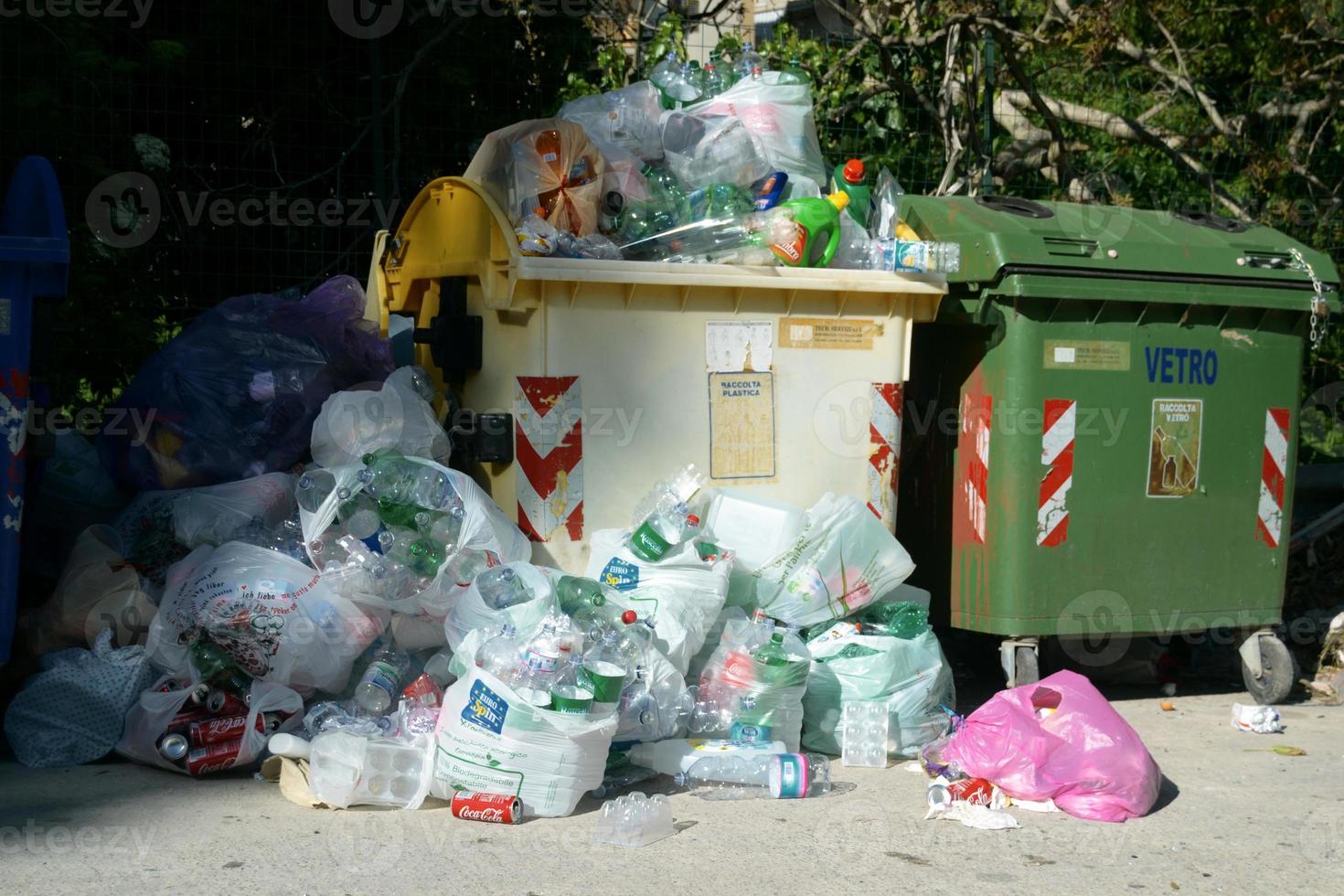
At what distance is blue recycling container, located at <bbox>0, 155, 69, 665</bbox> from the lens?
345cm

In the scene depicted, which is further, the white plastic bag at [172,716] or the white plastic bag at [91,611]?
the white plastic bag at [91,611]

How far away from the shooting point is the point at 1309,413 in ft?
24.9

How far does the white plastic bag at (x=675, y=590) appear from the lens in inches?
148

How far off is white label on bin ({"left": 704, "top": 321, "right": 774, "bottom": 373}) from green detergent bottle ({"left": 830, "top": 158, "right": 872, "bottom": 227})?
0.59m

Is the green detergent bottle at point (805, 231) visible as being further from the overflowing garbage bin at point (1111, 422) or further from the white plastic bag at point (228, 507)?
the white plastic bag at point (228, 507)

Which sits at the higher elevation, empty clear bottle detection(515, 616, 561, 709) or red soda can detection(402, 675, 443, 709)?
empty clear bottle detection(515, 616, 561, 709)

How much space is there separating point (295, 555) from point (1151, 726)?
2.83 metres

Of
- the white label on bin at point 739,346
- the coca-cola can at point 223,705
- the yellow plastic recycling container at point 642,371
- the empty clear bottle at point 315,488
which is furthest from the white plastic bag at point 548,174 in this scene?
the coca-cola can at point 223,705

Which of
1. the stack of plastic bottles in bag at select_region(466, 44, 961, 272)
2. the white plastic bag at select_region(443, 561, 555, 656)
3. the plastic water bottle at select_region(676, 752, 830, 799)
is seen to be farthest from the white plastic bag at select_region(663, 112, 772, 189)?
the plastic water bottle at select_region(676, 752, 830, 799)

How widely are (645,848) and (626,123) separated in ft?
8.33

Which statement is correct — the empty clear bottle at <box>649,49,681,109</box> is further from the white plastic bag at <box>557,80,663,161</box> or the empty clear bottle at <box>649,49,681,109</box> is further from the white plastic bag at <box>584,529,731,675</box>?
the white plastic bag at <box>584,529,731,675</box>

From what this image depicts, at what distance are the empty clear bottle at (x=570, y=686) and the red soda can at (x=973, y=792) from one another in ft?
3.27

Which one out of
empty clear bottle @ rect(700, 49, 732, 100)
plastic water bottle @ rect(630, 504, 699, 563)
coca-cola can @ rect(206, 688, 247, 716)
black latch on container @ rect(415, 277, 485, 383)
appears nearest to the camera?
coca-cola can @ rect(206, 688, 247, 716)

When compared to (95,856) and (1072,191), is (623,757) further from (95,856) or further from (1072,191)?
(1072,191)
